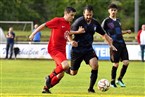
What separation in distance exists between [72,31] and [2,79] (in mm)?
5540

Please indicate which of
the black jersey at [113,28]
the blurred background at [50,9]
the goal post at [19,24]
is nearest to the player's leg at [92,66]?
the black jersey at [113,28]

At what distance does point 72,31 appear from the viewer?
1475 centimetres

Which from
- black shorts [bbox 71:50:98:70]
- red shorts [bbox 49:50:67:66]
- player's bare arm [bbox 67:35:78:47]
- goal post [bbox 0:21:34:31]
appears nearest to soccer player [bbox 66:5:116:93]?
black shorts [bbox 71:50:98:70]

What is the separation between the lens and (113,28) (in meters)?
16.9

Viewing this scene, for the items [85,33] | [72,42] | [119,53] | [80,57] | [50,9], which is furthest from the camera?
[50,9]

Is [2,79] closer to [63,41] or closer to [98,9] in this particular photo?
[63,41]

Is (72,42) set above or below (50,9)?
below

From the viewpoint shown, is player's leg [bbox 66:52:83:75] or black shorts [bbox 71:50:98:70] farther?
player's leg [bbox 66:52:83:75]

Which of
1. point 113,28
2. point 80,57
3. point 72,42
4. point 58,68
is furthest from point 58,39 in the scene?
point 113,28

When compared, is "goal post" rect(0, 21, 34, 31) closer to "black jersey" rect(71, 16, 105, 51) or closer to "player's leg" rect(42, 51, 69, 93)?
"black jersey" rect(71, 16, 105, 51)

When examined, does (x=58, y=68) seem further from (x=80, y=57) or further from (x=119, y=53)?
(x=119, y=53)

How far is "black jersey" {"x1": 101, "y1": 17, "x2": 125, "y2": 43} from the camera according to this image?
1688 cm

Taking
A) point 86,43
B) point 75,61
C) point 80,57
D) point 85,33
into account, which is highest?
point 85,33

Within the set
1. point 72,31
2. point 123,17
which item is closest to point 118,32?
point 72,31
